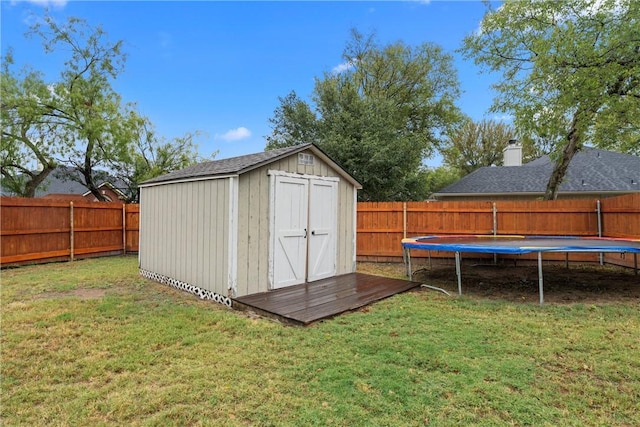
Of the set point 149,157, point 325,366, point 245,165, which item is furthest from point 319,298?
point 149,157

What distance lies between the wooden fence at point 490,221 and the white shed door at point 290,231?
3736 mm

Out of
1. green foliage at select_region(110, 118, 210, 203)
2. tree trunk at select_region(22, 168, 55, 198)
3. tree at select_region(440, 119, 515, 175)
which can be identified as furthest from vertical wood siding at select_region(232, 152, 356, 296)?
tree at select_region(440, 119, 515, 175)

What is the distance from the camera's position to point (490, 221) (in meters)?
8.73

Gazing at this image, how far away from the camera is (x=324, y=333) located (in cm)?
371

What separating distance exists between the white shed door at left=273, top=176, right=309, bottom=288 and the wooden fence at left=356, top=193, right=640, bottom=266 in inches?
147

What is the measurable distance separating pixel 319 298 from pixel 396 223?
485 centimetres

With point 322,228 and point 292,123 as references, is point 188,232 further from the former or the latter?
point 292,123

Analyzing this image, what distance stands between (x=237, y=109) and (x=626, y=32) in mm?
13226

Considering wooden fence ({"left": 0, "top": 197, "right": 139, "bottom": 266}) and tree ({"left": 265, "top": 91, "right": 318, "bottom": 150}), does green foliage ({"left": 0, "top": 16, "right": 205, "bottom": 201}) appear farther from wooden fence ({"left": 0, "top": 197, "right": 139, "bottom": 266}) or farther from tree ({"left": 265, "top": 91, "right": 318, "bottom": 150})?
tree ({"left": 265, "top": 91, "right": 318, "bottom": 150})

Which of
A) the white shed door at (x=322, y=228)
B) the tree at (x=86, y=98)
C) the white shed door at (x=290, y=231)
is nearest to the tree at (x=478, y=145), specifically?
the white shed door at (x=322, y=228)

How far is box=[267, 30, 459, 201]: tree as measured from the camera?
13500 millimetres

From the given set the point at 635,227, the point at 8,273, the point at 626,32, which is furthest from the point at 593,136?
the point at 8,273

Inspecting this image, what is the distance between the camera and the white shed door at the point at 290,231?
561 cm

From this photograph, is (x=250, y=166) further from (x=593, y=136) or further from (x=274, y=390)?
(x=593, y=136)
